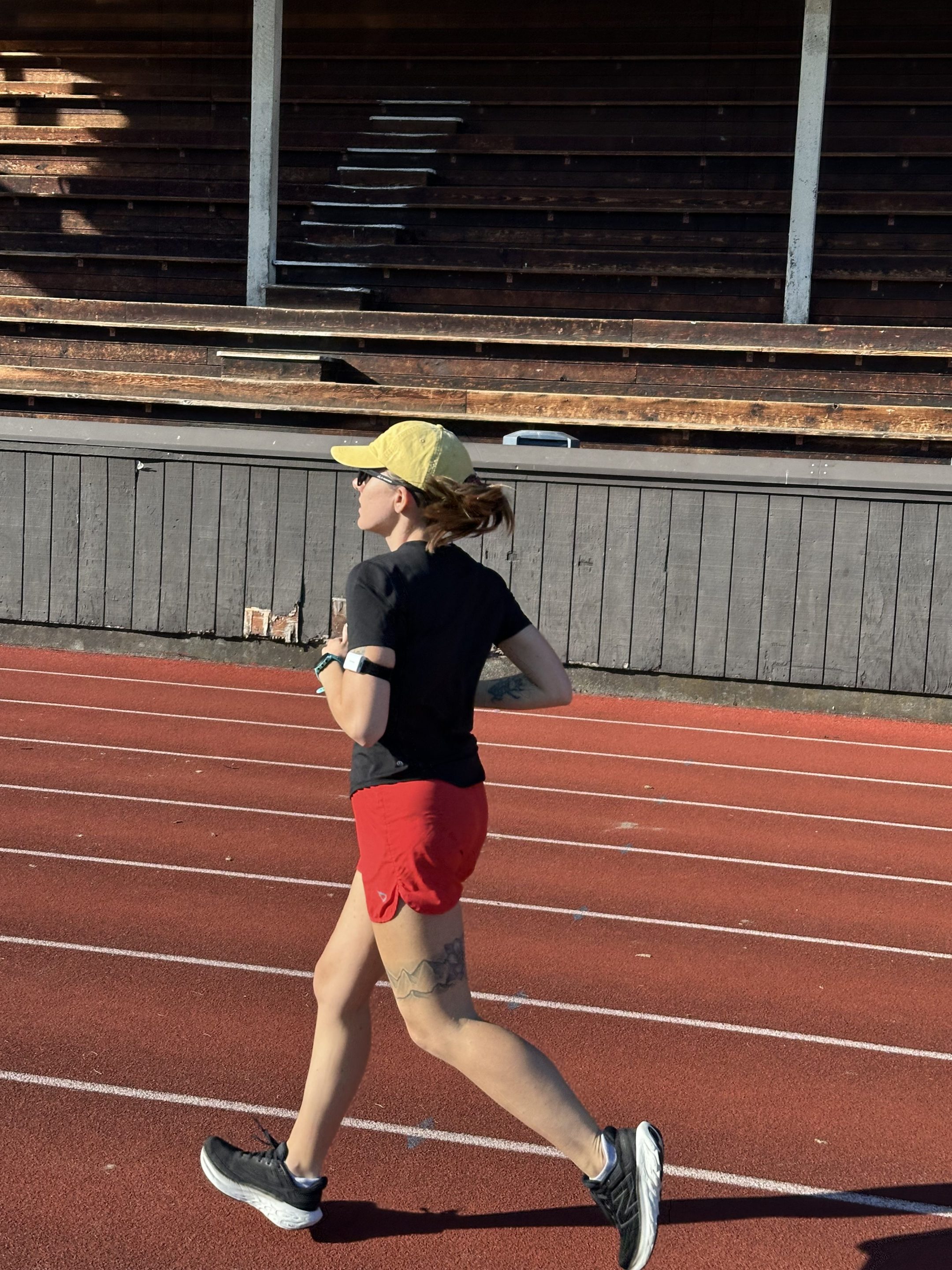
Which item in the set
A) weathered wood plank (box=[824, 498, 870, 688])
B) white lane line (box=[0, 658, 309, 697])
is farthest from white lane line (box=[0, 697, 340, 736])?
weathered wood plank (box=[824, 498, 870, 688])

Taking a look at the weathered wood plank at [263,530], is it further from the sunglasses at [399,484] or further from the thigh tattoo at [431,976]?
the thigh tattoo at [431,976]

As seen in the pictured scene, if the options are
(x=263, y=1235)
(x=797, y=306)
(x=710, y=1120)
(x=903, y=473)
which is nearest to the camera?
(x=263, y=1235)

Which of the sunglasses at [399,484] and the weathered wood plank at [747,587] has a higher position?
the sunglasses at [399,484]

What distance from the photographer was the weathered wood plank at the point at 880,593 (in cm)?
1082

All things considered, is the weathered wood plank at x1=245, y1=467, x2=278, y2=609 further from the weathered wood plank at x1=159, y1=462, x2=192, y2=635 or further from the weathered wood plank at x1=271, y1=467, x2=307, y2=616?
the weathered wood plank at x1=159, y1=462, x2=192, y2=635

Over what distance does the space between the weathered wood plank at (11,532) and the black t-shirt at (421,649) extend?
1017cm

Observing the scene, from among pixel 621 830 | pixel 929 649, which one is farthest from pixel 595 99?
pixel 621 830

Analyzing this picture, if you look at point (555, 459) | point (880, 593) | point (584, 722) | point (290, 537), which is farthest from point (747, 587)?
point (290, 537)

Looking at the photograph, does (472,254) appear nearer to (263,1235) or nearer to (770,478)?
(770,478)

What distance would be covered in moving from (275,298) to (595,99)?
6.26 meters

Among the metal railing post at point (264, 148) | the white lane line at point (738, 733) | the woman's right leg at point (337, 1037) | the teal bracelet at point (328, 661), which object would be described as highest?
the metal railing post at point (264, 148)

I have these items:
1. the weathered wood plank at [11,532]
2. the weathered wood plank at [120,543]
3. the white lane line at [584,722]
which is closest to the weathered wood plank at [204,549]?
the weathered wood plank at [120,543]

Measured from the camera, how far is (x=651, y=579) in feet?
37.4

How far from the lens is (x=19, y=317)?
17516 millimetres
